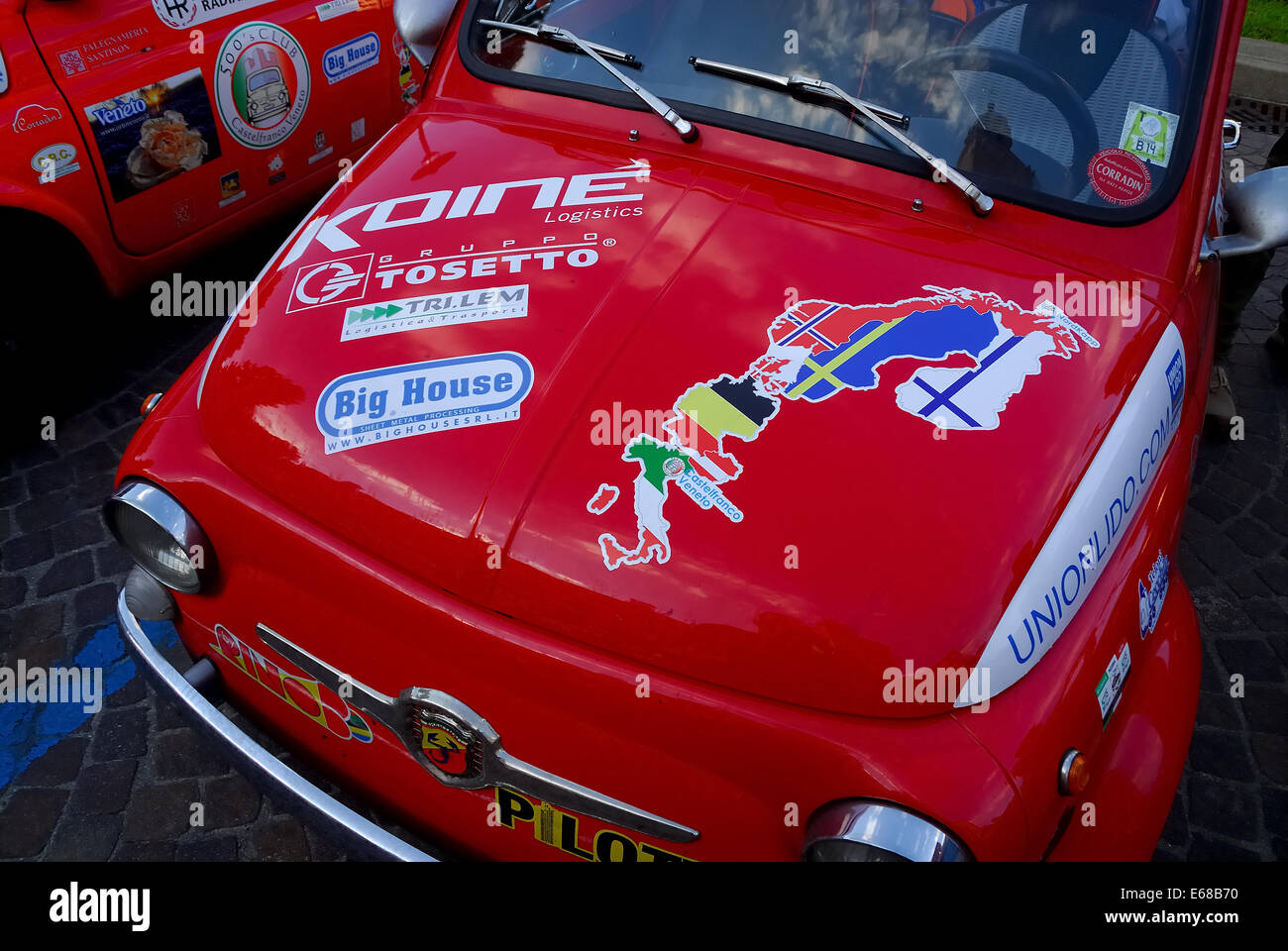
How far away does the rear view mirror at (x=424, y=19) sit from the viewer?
2.89 m

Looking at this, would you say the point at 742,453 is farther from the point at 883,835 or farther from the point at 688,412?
the point at 883,835

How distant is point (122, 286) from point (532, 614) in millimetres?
2797

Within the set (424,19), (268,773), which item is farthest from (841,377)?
(424,19)

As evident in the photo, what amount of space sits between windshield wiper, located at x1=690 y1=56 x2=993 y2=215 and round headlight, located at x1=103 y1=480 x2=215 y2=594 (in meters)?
1.53

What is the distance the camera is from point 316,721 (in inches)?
74.0

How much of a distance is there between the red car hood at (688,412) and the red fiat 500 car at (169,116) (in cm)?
158

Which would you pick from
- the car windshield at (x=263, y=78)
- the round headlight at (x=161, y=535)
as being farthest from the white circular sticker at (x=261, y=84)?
the round headlight at (x=161, y=535)

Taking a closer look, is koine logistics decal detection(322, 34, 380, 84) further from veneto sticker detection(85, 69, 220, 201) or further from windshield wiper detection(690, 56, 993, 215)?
windshield wiper detection(690, 56, 993, 215)

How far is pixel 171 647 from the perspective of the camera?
2.76 m

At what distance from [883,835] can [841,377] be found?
2.60ft

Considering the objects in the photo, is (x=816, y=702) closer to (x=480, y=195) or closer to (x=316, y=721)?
(x=316, y=721)

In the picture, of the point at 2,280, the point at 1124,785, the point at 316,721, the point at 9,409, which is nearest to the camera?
the point at 1124,785
